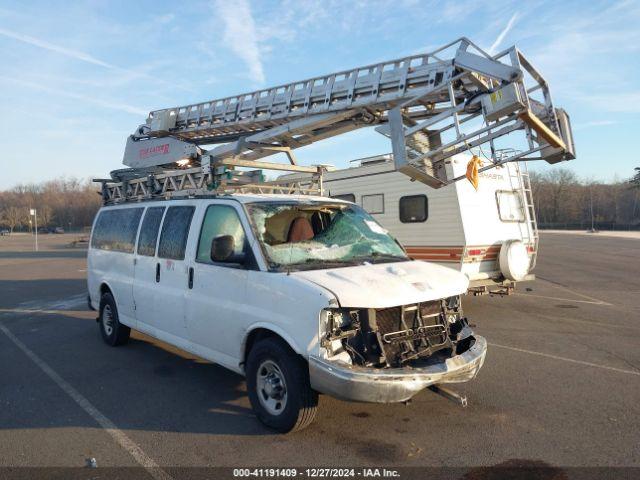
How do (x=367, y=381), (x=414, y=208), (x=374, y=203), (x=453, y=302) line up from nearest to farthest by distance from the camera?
(x=367, y=381) < (x=453, y=302) < (x=414, y=208) < (x=374, y=203)

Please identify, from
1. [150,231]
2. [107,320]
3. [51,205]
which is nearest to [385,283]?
[150,231]

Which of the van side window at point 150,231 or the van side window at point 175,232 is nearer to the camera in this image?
the van side window at point 175,232

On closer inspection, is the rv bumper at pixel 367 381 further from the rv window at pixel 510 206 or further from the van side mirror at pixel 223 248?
the rv window at pixel 510 206

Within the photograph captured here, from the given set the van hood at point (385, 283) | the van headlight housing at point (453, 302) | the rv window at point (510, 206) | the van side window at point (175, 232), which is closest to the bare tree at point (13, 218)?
the rv window at point (510, 206)

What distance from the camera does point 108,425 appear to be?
435 cm

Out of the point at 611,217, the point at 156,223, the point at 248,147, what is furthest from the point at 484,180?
the point at 611,217

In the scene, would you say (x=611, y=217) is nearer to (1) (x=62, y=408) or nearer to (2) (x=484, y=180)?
(2) (x=484, y=180)

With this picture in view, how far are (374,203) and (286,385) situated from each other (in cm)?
748

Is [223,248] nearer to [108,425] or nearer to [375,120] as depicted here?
[108,425]

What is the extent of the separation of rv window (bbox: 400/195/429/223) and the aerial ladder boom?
37.7 inches

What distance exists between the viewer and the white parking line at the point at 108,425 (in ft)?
11.7

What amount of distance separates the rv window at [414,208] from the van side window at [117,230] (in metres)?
5.61

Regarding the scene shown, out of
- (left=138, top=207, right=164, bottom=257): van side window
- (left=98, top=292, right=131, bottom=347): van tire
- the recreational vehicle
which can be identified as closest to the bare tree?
the recreational vehicle

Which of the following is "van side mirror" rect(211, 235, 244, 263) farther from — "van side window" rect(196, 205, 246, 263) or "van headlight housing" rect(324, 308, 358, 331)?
"van headlight housing" rect(324, 308, 358, 331)
